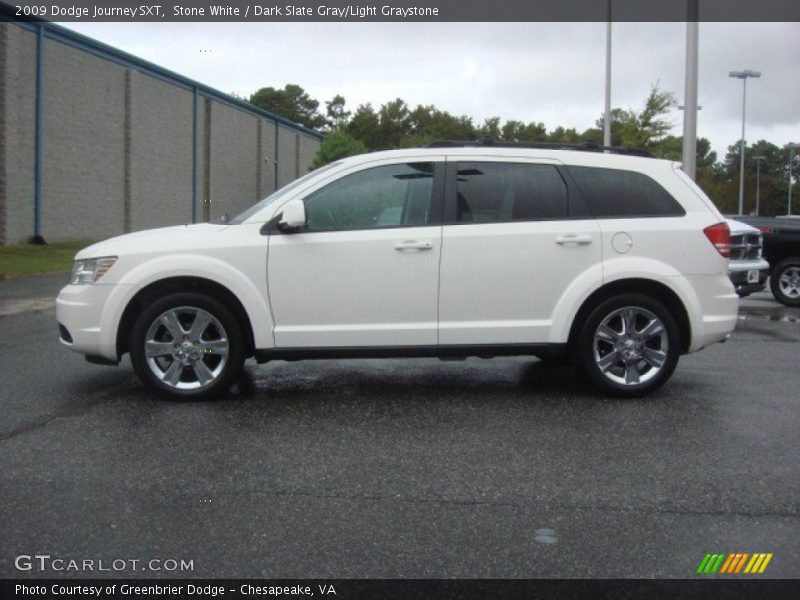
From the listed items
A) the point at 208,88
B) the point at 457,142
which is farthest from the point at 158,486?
the point at 208,88

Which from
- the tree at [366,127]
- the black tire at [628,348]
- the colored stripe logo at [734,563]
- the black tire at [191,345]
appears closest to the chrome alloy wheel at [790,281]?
the black tire at [628,348]

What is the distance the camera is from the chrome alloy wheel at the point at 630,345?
663cm

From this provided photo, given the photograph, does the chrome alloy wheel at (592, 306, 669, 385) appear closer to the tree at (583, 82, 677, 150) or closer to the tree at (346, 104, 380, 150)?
the tree at (583, 82, 677, 150)

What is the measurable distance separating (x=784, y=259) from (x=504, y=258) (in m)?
9.97

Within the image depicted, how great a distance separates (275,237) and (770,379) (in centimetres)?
444

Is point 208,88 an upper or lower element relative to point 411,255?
upper

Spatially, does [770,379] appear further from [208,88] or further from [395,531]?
[208,88]

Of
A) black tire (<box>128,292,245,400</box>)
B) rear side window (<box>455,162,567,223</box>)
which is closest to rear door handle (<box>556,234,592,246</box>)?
rear side window (<box>455,162,567,223</box>)

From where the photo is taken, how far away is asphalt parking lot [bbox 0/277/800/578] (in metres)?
3.68

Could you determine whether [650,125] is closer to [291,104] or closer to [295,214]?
[295,214]

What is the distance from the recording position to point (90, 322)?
6410 millimetres

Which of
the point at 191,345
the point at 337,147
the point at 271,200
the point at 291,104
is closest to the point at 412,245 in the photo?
the point at 271,200
